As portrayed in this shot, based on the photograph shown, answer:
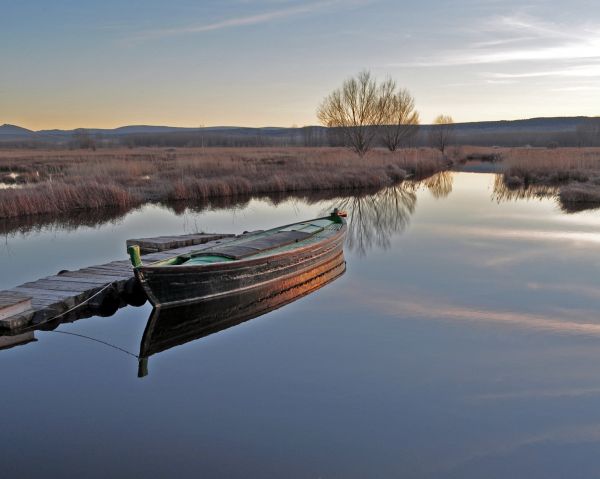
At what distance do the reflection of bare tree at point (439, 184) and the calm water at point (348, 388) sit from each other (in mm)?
15409

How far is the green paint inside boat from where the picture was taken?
941 cm

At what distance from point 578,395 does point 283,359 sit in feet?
11.1

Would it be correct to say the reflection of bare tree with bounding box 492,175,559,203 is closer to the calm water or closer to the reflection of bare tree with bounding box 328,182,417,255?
the reflection of bare tree with bounding box 328,182,417,255

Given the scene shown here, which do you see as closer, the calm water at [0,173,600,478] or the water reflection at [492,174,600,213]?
the calm water at [0,173,600,478]

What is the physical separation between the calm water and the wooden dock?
31cm

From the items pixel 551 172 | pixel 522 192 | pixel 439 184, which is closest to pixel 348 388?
pixel 522 192

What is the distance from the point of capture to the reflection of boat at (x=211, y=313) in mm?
8305

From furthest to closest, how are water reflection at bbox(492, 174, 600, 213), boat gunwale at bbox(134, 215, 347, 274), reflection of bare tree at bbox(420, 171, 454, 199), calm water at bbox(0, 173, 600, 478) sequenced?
reflection of bare tree at bbox(420, 171, 454, 199), water reflection at bbox(492, 174, 600, 213), boat gunwale at bbox(134, 215, 347, 274), calm water at bbox(0, 173, 600, 478)

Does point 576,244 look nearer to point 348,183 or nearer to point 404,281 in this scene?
point 404,281

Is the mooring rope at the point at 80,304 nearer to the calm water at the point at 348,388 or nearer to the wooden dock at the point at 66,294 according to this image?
the wooden dock at the point at 66,294

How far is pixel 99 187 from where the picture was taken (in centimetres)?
2178

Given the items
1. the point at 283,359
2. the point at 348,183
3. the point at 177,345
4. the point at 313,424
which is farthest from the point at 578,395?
the point at 348,183

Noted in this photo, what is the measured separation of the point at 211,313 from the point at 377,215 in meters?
12.7

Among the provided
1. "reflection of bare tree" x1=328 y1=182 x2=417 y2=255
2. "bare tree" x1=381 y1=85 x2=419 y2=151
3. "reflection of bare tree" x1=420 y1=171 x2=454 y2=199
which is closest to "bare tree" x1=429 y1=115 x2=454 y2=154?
"bare tree" x1=381 y1=85 x2=419 y2=151
